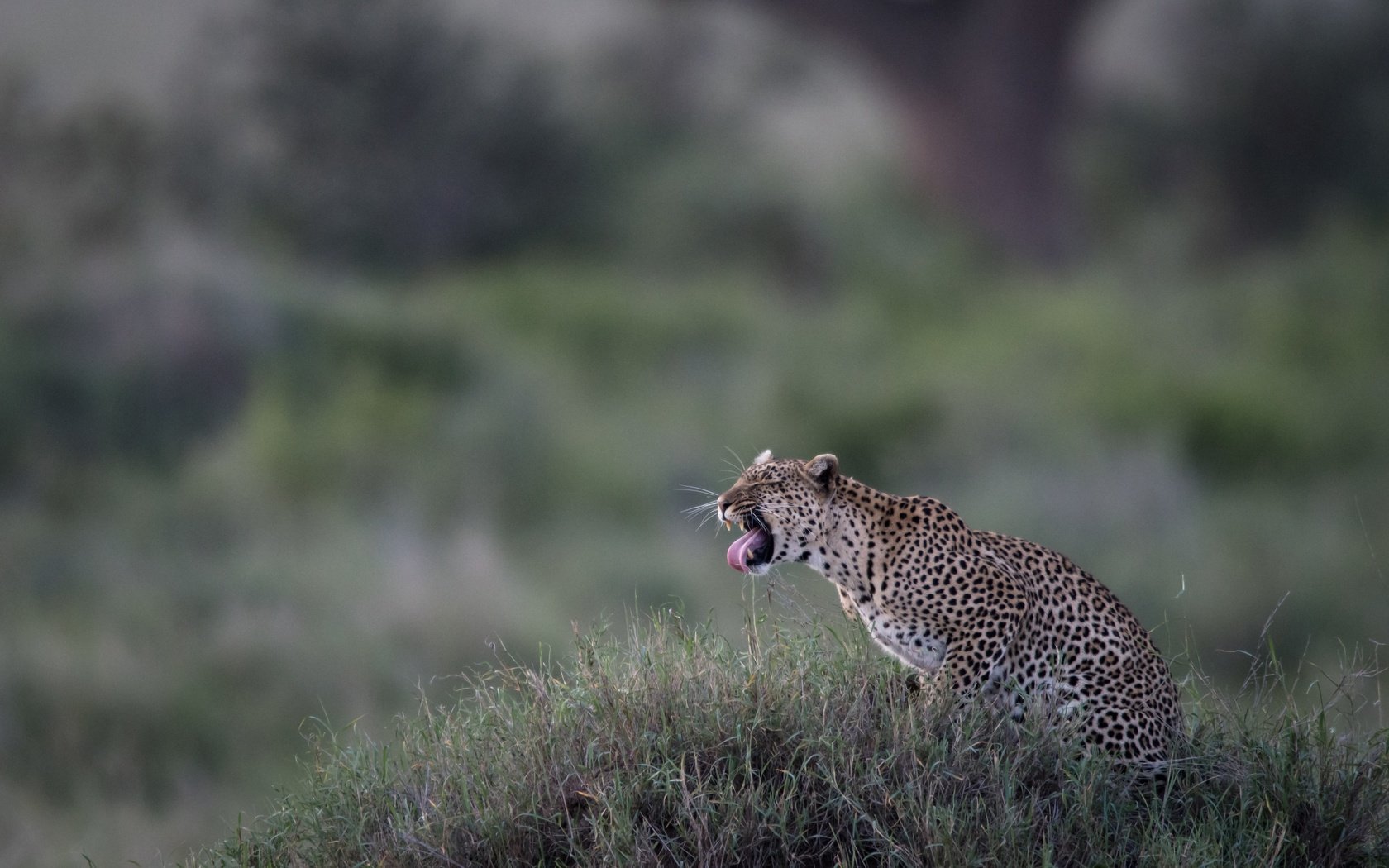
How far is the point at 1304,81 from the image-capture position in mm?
29656

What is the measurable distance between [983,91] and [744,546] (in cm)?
2348

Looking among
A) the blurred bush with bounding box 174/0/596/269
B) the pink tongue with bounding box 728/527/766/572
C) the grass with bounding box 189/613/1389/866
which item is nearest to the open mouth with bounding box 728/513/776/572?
the pink tongue with bounding box 728/527/766/572

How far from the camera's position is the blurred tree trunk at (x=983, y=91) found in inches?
1123

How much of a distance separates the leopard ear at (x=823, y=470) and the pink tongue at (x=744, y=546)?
305 mm

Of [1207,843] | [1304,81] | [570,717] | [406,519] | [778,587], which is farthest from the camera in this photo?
[1304,81]

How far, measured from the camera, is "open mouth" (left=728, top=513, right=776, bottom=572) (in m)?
6.52

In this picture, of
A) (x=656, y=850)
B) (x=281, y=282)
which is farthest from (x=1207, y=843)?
(x=281, y=282)

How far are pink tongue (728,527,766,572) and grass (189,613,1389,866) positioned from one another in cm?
41

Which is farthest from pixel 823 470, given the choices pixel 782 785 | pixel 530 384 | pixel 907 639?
pixel 530 384

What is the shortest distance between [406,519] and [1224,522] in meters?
10.8

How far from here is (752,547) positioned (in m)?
6.57

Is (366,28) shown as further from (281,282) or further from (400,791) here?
(400,791)

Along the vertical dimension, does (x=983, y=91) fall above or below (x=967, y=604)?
above

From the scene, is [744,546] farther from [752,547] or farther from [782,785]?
[782,785]
